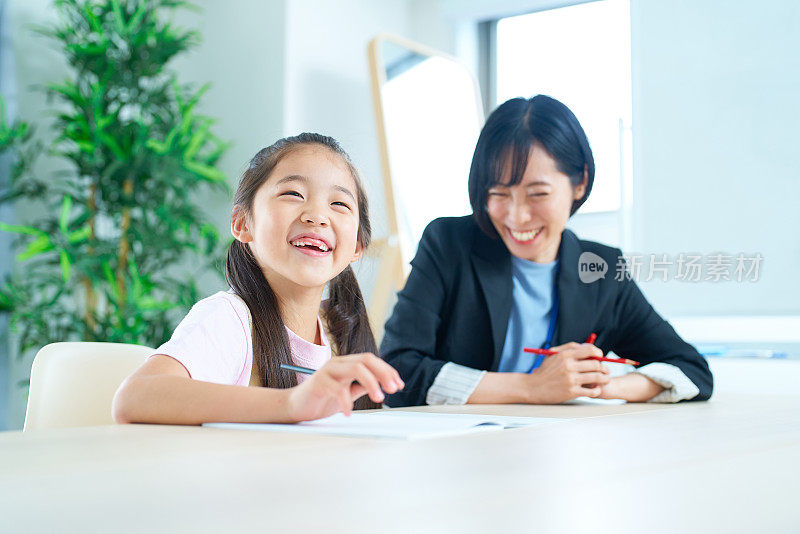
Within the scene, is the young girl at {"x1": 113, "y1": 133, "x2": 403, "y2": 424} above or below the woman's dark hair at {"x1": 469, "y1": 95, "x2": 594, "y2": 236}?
below

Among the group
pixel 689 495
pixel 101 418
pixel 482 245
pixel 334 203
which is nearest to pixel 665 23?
pixel 482 245

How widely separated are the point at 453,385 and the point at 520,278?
1.12 ft

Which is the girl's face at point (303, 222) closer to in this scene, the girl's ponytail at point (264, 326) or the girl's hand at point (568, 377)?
the girl's ponytail at point (264, 326)

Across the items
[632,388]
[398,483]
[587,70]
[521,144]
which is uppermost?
[587,70]

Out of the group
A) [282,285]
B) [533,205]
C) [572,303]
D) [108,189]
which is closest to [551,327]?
[572,303]

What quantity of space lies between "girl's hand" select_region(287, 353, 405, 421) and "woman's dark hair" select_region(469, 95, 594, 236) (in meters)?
0.86

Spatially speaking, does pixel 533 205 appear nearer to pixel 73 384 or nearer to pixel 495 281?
pixel 495 281

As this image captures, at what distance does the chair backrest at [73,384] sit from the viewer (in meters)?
1.05

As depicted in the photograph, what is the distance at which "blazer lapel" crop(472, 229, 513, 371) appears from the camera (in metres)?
1.38

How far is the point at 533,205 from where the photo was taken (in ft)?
4.68

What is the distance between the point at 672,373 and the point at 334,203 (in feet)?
1.98

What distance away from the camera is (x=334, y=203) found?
1.13 metres

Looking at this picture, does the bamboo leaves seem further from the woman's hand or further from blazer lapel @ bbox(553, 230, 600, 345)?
the woman's hand

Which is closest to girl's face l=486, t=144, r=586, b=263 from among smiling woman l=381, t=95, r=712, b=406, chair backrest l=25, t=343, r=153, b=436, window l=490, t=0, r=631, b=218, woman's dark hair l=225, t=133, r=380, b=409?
smiling woman l=381, t=95, r=712, b=406
